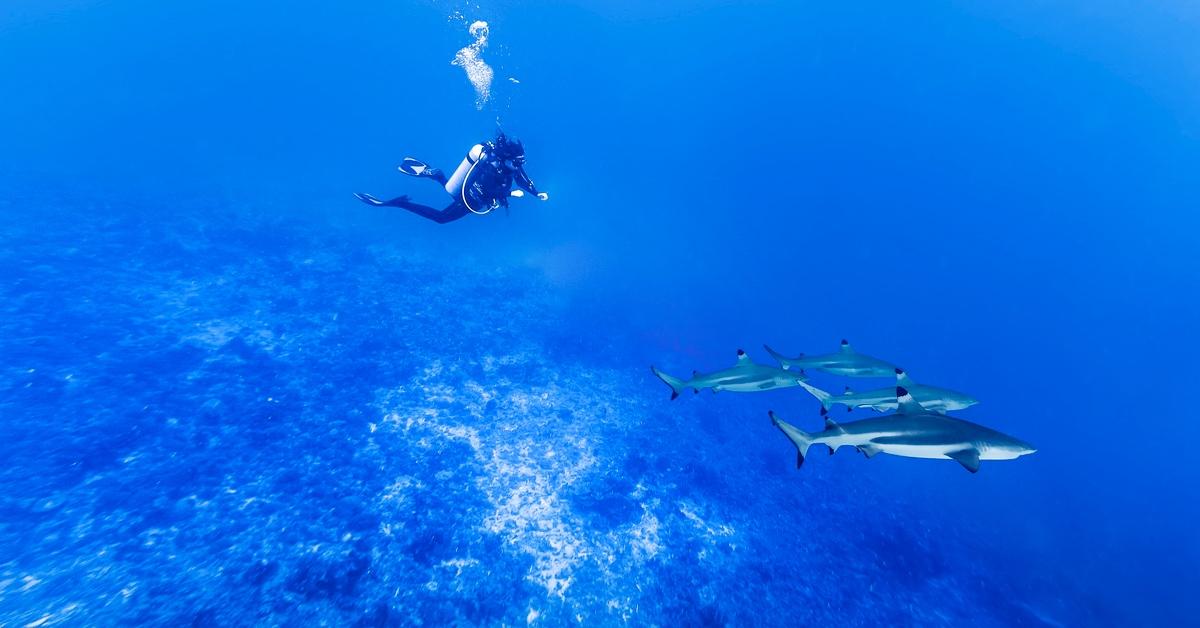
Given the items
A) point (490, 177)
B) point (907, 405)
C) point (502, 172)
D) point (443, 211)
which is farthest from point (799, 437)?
point (443, 211)

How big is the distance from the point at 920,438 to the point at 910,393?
255 centimetres

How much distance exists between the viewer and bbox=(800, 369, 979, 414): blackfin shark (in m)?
8.03

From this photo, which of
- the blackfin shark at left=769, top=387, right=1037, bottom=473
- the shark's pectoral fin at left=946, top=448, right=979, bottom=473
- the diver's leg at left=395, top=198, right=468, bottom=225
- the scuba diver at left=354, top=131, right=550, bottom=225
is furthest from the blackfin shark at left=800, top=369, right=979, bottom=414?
the diver's leg at left=395, top=198, right=468, bottom=225

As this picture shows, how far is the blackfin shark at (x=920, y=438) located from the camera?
5.23m

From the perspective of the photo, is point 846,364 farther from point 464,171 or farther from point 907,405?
point 464,171

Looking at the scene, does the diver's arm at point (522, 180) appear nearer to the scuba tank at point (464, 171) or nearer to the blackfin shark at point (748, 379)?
the scuba tank at point (464, 171)

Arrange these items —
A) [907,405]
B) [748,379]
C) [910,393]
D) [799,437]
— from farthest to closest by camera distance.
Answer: [748,379]
[910,393]
[799,437]
[907,405]

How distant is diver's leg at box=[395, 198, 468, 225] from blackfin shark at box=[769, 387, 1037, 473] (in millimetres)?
12470

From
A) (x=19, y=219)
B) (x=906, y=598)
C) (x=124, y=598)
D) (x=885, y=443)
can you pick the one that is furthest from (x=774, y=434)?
(x=19, y=219)

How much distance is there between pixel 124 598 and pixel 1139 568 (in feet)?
119

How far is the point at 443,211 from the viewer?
15.3 m

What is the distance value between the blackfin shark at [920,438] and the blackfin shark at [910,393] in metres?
1.60

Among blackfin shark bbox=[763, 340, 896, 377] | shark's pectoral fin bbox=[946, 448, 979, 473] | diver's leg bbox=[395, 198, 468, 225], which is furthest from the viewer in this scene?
diver's leg bbox=[395, 198, 468, 225]

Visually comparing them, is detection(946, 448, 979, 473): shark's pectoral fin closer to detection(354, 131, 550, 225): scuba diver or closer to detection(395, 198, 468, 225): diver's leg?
detection(354, 131, 550, 225): scuba diver
